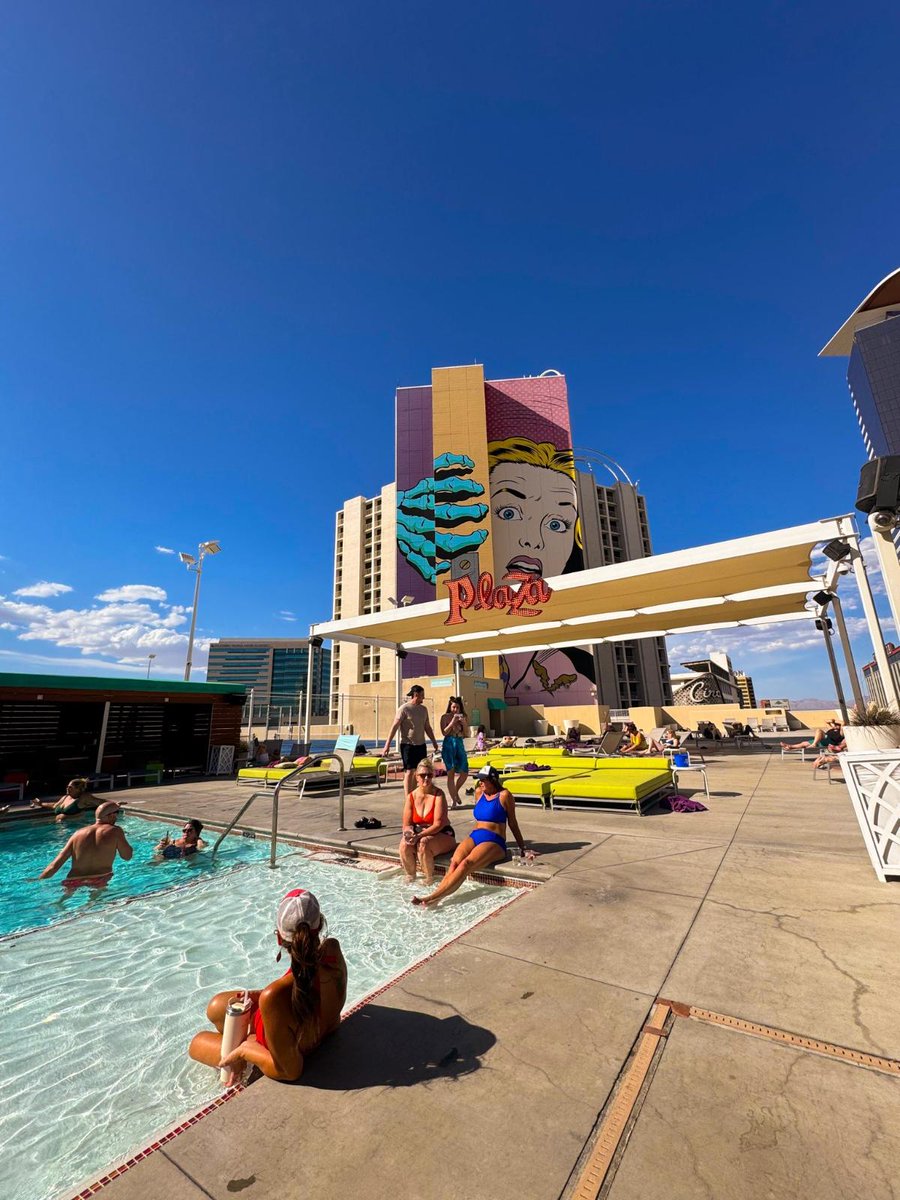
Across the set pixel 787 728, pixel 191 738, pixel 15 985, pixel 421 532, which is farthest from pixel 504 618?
pixel 421 532

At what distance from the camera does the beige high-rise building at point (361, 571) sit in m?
61.2

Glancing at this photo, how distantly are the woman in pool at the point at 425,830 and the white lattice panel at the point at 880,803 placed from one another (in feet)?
12.0

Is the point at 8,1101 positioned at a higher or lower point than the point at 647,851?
lower

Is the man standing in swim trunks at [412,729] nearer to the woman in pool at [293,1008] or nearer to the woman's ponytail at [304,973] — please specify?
the woman in pool at [293,1008]

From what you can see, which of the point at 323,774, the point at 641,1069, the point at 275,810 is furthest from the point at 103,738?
the point at 641,1069

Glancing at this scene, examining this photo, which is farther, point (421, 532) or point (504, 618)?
point (421, 532)

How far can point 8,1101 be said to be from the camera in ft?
7.69

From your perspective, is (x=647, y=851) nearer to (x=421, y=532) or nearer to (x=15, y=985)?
(x=15, y=985)

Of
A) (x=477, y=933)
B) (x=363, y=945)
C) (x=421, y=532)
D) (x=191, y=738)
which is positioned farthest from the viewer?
(x=421, y=532)

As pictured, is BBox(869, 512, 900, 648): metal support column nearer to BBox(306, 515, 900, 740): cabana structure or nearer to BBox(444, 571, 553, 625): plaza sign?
BBox(306, 515, 900, 740): cabana structure

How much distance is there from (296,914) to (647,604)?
13443mm

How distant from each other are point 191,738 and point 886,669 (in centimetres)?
1850

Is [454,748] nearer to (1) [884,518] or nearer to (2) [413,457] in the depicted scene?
(1) [884,518]

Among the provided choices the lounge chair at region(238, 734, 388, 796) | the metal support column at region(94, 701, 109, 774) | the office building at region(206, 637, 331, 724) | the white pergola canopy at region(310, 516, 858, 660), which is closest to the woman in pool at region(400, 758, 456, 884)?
the lounge chair at region(238, 734, 388, 796)
